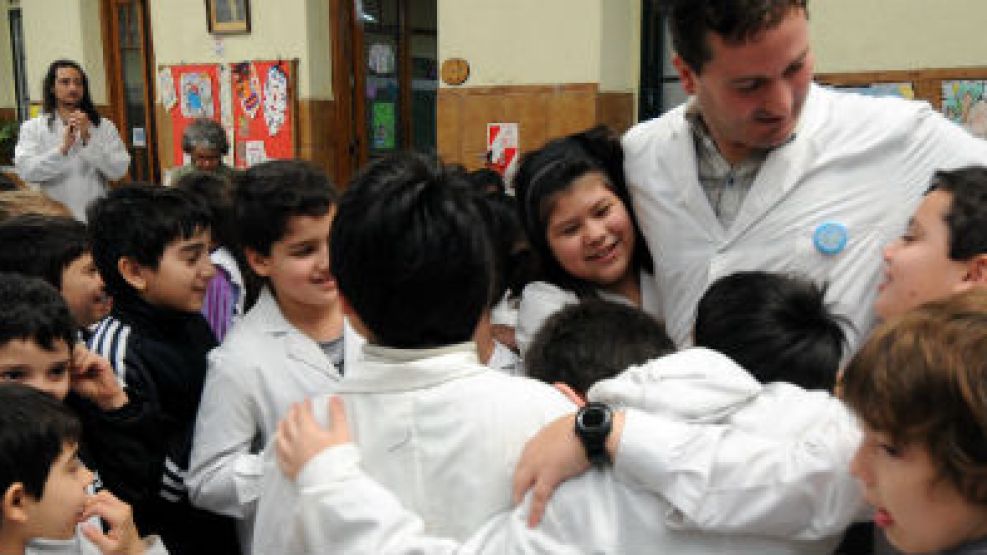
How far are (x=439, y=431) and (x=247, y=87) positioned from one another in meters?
6.53

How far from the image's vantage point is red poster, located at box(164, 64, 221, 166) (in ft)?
23.7

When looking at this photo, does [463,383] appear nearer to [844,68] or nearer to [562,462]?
[562,462]

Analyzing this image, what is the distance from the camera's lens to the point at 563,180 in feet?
5.55

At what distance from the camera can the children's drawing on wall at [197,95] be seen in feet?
23.9

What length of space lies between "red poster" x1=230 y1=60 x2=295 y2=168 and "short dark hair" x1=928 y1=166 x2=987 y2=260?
6.06 metres

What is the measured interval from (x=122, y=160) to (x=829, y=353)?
210 inches

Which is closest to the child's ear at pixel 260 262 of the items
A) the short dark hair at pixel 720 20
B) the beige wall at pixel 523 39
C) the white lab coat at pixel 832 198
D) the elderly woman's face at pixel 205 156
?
the white lab coat at pixel 832 198

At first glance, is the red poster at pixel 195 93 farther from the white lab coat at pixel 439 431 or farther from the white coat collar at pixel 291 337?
the white lab coat at pixel 439 431

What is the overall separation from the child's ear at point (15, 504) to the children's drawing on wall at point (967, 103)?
433 cm

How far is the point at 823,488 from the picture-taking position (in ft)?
3.39

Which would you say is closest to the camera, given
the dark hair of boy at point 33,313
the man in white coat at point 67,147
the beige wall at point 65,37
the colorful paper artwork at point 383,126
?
the dark hair of boy at point 33,313

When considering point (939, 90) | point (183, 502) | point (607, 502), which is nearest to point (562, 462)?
point (607, 502)

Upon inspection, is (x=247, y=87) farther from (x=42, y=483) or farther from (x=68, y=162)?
(x=42, y=483)

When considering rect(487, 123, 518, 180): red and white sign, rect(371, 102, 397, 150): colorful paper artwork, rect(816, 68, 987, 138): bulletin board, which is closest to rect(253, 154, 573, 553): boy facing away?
rect(816, 68, 987, 138): bulletin board
